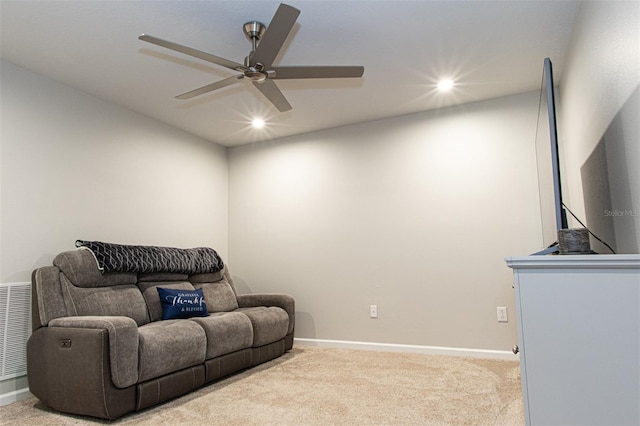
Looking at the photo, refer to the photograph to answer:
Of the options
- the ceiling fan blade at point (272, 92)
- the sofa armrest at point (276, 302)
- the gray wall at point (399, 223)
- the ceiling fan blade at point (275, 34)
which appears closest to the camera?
the ceiling fan blade at point (275, 34)

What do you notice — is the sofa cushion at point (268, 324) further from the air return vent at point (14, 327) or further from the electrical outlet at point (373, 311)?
the air return vent at point (14, 327)

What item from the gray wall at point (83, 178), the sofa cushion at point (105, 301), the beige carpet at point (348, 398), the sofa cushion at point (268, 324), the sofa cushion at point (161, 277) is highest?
the gray wall at point (83, 178)

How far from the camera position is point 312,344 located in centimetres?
431

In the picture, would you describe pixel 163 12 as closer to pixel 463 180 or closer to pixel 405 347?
pixel 463 180

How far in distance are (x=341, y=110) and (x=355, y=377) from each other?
95.9 inches

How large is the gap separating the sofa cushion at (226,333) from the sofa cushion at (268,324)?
0.08m

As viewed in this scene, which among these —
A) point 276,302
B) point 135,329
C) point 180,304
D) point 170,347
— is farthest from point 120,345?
point 276,302

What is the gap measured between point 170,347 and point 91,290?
818mm

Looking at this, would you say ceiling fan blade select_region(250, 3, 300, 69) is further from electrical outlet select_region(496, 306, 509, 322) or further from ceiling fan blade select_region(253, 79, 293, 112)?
electrical outlet select_region(496, 306, 509, 322)

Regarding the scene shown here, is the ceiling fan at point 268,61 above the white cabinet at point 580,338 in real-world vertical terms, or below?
above

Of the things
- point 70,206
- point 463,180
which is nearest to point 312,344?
point 463,180

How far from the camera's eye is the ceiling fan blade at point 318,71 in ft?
7.59

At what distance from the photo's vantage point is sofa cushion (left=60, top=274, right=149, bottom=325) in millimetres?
2736

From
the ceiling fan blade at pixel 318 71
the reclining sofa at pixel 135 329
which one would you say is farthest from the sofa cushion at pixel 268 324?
the ceiling fan blade at pixel 318 71
